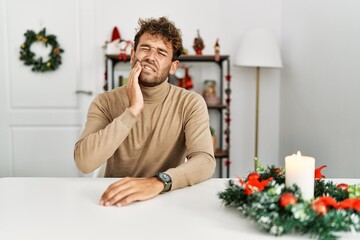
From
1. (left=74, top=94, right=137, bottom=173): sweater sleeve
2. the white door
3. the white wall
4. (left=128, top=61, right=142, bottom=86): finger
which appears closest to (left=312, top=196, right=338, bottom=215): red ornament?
(left=74, top=94, right=137, bottom=173): sweater sleeve

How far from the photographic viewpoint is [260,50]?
2.98 meters

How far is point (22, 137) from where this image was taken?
10.5 ft

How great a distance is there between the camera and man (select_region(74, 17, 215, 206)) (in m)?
1.41

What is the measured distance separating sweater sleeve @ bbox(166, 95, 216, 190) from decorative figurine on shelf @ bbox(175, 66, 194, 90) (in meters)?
1.51

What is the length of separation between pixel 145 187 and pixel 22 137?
2508 millimetres

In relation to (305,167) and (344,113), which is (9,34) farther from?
(305,167)

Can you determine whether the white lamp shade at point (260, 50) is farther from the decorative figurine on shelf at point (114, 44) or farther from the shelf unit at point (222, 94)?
the decorative figurine on shelf at point (114, 44)

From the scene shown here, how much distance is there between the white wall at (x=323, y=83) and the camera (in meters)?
2.13

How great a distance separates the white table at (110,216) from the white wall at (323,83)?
4.48 feet

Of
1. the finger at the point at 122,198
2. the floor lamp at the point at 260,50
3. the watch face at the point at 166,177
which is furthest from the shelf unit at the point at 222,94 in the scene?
the finger at the point at 122,198

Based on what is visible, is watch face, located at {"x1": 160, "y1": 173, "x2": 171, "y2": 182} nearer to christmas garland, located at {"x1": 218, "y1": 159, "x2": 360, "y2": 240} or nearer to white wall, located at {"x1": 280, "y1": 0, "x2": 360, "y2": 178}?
christmas garland, located at {"x1": 218, "y1": 159, "x2": 360, "y2": 240}

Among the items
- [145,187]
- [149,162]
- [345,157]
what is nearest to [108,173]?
[149,162]

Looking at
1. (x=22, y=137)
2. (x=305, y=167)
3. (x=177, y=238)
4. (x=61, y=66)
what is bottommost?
(x=22, y=137)

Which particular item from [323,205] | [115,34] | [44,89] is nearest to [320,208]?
[323,205]
